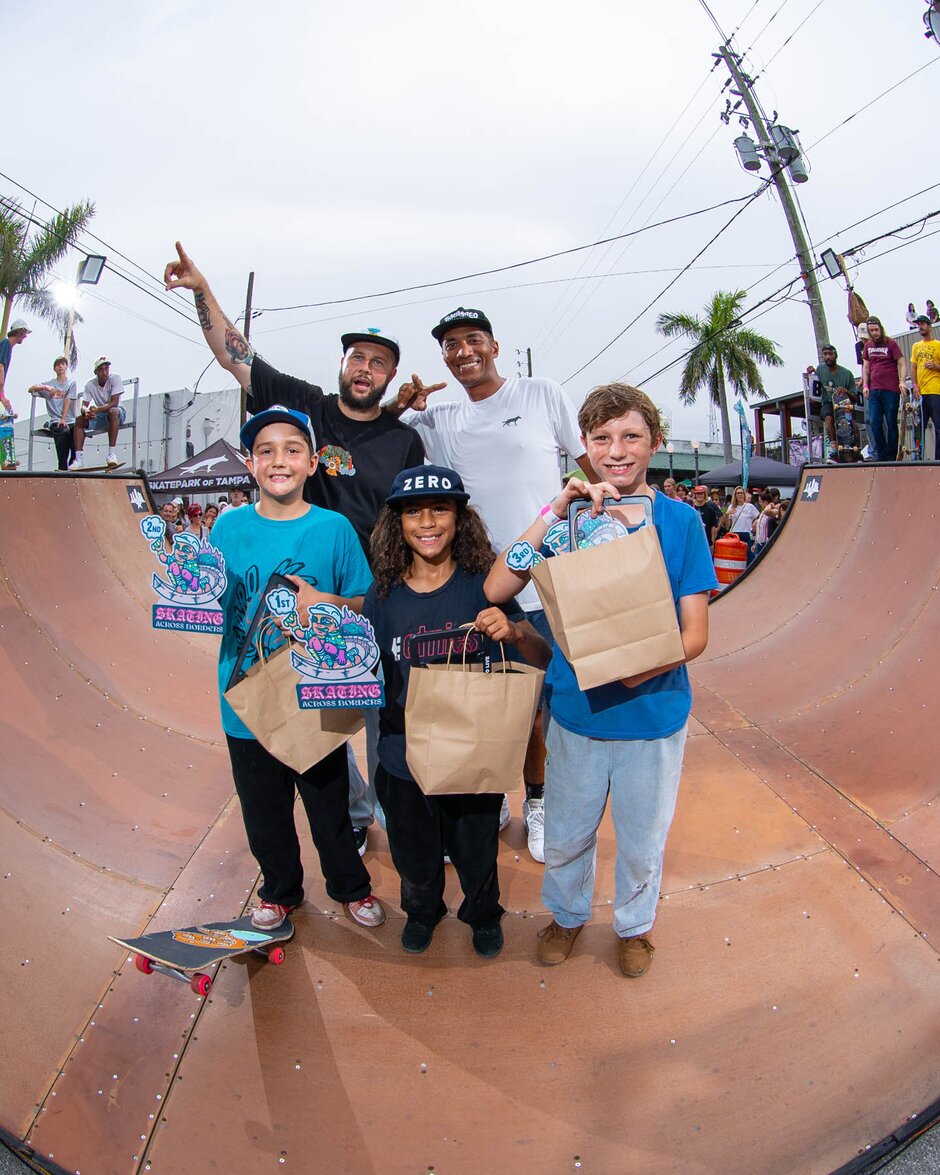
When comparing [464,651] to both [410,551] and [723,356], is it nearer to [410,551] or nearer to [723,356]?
[410,551]

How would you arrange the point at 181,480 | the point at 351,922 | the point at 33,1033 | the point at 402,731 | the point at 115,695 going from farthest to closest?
the point at 181,480, the point at 115,695, the point at 351,922, the point at 402,731, the point at 33,1033

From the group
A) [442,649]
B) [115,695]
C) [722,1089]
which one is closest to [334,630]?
[442,649]

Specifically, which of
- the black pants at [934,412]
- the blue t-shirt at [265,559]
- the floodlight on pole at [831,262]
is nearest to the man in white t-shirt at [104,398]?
the blue t-shirt at [265,559]

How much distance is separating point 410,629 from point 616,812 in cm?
91

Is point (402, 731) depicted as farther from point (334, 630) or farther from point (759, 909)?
point (759, 909)

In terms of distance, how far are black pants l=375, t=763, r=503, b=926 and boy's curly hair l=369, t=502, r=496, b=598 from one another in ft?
2.20

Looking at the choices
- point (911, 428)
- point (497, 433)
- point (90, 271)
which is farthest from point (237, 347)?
point (90, 271)

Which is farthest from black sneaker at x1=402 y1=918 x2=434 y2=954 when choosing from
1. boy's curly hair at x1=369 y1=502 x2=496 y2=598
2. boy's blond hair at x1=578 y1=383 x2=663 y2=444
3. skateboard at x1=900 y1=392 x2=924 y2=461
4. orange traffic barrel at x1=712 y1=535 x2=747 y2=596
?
orange traffic barrel at x1=712 y1=535 x2=747 y2=596

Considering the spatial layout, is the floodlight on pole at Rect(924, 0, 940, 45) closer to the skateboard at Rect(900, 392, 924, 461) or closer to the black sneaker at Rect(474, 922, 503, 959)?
the skateboard at Rect(900, 392, 924, 461)

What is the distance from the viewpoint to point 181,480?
19.0 metres

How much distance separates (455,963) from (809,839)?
1719mm

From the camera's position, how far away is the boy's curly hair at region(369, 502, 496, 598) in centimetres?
251

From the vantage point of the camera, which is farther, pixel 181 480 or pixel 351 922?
pixel 181 480

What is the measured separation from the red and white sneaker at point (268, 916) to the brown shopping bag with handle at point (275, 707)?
0.73 meters
